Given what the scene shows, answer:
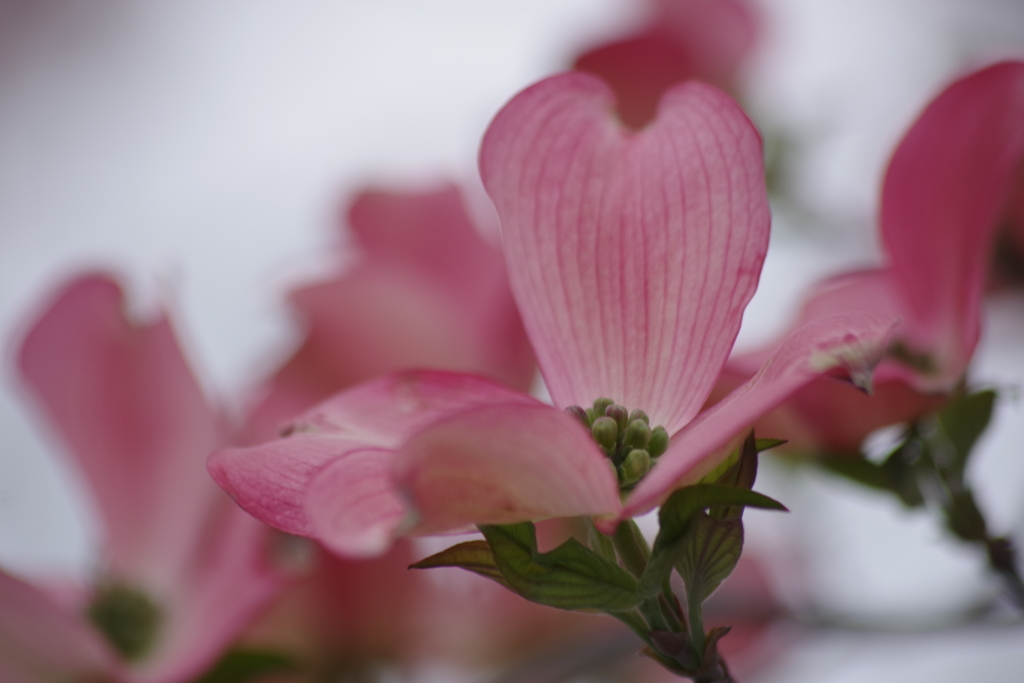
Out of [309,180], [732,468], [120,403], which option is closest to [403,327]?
[120,403]

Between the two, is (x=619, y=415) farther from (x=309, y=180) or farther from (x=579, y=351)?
(x=309, y=180)

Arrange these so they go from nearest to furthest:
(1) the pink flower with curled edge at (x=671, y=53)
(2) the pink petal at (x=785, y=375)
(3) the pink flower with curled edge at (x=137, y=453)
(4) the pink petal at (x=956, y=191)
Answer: (2) the pink petal at (x=785, y=375), (4) the pink petal at (x=956, y=191), (3) the pink flower with curled edge at (x=137, y=453), (1) the pink flower with curled edge at (x=671, y=53)

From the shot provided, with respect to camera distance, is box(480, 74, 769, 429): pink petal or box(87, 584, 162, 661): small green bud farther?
box(87, 584, 162, 661): small green bud

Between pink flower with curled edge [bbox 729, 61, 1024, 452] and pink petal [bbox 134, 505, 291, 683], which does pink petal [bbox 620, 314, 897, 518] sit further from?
pink petal [bbox 134, 505, 291, 683]

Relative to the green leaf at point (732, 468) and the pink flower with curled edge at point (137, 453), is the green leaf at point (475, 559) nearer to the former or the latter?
the green leaf at point (732, 468)

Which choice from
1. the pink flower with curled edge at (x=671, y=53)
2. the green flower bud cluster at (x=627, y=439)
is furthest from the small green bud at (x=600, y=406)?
the pink flower with curled edge at (x=671, y=53)

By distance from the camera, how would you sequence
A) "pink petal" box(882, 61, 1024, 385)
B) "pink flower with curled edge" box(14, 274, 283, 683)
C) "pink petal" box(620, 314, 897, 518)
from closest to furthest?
"pink petal" box(620, 314, 897, 518) → "pink petal" box(882, 61, 1024, 385) → "pink flower with curled edge" box(14, 274, 283, 683)

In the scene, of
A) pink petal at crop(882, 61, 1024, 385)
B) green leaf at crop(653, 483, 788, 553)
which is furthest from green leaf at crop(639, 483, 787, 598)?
pink petal at crop(882, 61, 1024, 385)
